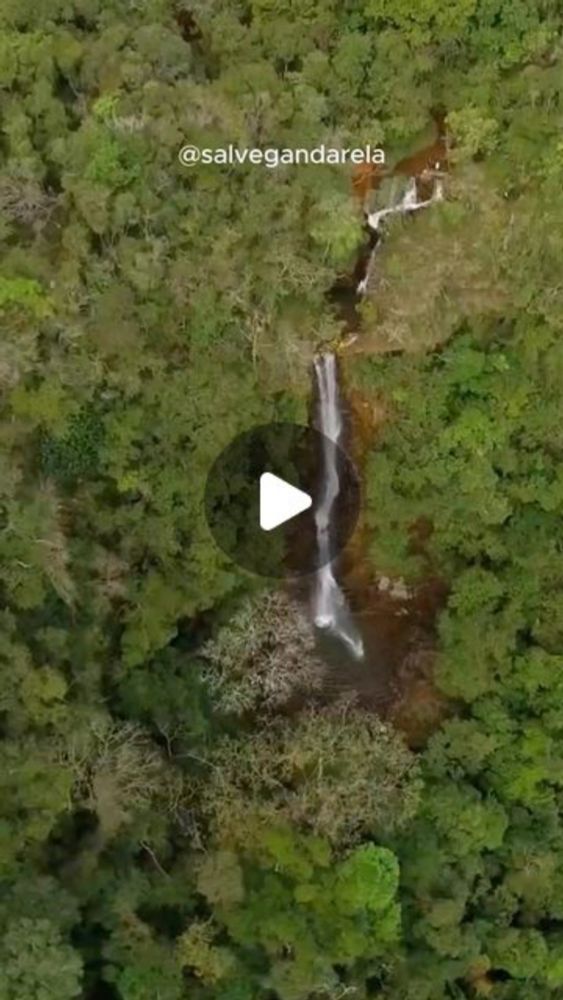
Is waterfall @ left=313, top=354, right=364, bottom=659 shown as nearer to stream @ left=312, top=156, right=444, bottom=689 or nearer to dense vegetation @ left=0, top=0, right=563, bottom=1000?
stream @ left=312, top=156, right=444, bottom=689

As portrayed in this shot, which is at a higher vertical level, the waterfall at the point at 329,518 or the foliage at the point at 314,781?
the waterfall at the point at 329,518

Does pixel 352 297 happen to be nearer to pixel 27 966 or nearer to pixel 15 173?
pixel 15 173

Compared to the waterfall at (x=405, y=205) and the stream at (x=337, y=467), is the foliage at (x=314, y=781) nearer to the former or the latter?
the stream at (x=337, y=467)

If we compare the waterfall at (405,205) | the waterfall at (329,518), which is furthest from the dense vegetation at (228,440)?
the waterfall at (329,518)

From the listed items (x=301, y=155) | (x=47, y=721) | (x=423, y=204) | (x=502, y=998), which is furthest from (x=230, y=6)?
(x=502, y=998)

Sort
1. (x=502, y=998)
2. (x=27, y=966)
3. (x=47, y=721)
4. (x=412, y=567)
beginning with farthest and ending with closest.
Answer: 1. (x=412, y=567)
2. (x=502, y=998)
3. (x=47, y=721)
4. (x=27, y=966)
